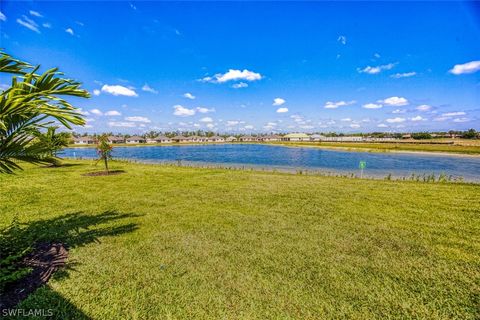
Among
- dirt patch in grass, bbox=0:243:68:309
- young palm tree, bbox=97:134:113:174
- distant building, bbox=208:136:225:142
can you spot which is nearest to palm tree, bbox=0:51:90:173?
dirt patch in grass, bbox=0:243:68:309

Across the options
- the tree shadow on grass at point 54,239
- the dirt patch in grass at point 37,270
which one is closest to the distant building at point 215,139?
the tree shadow on grass at point 54,239

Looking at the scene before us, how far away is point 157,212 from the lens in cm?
786

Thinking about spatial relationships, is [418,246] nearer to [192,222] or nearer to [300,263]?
[300,263]

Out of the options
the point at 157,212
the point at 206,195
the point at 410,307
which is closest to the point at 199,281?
the point at 410,307

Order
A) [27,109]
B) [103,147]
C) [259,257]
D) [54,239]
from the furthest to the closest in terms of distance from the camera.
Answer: [103,147], [54,239], [259,257], [27,109]

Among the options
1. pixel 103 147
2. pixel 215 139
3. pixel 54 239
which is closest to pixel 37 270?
pixel 54 239

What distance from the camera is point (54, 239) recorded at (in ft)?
17.9

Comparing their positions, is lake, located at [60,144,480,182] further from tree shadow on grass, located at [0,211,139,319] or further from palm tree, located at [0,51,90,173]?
palm tree, located at [0,51,90,173]

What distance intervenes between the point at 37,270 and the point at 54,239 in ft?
5.06

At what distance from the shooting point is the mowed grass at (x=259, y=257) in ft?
11.4

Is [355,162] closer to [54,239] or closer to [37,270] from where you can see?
[54,239]

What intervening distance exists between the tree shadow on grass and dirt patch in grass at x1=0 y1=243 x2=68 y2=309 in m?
0.01

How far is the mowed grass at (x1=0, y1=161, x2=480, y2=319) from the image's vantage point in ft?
11.4

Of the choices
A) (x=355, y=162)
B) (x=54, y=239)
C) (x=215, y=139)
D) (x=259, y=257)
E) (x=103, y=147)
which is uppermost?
(x=103, y=147)
